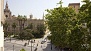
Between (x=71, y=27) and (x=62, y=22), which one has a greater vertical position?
(x=62, y=22)

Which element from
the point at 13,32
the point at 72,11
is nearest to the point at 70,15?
the point at 72,11

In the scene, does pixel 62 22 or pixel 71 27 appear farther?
pixel 62 22

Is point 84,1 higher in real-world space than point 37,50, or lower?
higher

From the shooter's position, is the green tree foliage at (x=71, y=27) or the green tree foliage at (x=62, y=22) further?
the green tree foliage at (x=62, y=22)

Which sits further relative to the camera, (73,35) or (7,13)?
(7,13)

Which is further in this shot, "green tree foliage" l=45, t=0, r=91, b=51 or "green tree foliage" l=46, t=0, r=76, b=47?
"green tree foliage" l=46, t=0, r=76, b=47

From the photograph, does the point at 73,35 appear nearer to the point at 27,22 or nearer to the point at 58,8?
the point at 58,8

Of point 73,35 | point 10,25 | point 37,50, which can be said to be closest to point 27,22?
point 10,25

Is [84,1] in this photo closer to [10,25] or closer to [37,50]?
[37,50]

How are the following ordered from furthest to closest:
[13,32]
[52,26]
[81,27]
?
1. [13,32]
2. [52,26]
3. [81,27]

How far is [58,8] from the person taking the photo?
77.9ft

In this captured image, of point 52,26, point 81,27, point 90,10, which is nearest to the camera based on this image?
point 90,10

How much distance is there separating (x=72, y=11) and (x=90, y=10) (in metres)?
9.43

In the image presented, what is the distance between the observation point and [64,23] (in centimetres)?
2302
